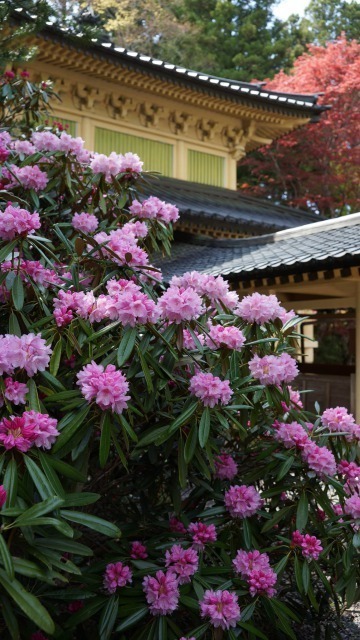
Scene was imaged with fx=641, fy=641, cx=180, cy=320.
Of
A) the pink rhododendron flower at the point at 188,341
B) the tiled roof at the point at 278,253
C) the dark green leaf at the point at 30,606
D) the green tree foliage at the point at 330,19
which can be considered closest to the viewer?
the dark green leaf at the point at 30,606

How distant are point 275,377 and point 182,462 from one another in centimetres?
46

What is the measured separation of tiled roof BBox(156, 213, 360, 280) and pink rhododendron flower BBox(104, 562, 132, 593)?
4.07 m

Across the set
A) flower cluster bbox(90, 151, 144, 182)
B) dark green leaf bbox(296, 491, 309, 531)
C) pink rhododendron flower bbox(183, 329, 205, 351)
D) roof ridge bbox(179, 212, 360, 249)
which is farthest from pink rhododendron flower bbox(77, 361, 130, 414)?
roof ridge bbox(179, 212, 360, 249)

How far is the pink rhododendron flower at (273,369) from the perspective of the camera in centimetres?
223

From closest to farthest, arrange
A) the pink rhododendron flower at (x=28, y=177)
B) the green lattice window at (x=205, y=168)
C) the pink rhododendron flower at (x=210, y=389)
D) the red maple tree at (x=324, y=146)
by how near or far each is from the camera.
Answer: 1. the pink rhododendron flower at (x=210, y=389)
2. the pink rhododendron flower at (x=28, y=177)
3. the green lattice window at (x=205, y=168)
4. the red maple tree at (x=324, y=146)

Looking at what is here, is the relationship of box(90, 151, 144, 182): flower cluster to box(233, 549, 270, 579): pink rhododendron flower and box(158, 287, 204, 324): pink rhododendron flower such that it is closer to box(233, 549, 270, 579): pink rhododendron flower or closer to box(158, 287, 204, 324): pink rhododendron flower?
box(158, 287, 204, 324): pink rhododendron flower

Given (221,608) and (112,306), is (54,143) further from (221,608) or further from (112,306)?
(221,608)

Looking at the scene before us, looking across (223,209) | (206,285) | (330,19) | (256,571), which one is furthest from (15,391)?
(330,19)

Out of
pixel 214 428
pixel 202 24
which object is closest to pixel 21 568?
pixel 214 428

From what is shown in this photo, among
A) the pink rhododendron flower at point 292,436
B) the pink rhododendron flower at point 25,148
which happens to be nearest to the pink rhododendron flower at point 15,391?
the pink rhododendron flower at point 292,436

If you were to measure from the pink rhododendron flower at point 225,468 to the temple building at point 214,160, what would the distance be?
3572mm

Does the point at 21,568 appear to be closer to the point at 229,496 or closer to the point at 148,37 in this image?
the point at 229,496

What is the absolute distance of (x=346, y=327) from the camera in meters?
14.9

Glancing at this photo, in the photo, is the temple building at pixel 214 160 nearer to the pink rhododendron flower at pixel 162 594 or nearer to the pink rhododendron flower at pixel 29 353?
the pink rhododendron flower at pixel 162 594
